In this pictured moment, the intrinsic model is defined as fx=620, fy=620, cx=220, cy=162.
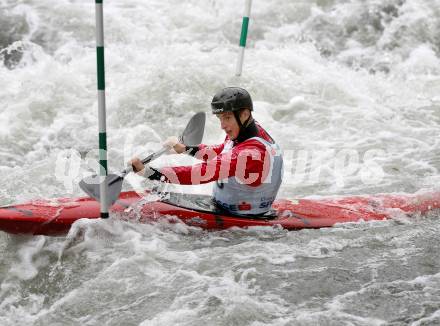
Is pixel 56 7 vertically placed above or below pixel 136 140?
above

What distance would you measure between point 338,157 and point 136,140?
6.88 ft

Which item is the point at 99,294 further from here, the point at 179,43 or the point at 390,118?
the point at 179,43

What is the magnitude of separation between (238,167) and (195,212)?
51 centimetres

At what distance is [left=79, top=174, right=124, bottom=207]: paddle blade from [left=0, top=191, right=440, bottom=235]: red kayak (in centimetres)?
19

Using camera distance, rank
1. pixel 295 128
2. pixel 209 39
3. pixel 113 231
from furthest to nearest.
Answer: pixel 209 39 < pixel 295 128 < pixel 113 231

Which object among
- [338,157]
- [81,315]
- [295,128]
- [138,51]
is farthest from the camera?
[138,51]

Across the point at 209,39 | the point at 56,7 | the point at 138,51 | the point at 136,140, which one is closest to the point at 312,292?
the point at 136,140

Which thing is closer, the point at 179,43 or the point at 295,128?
the point at 295,128

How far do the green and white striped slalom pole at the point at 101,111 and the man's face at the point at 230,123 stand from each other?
74 centimetres

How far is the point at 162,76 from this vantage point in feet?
24.4

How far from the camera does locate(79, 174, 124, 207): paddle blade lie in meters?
3.88

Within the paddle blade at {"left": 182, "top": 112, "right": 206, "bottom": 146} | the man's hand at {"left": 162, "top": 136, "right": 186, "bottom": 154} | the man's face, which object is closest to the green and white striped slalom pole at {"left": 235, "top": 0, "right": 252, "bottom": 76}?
the paddle blade at {"left": 182, "top": 112, "right": 206, "bottom": 146}

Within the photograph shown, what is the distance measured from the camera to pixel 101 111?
3.72 meters

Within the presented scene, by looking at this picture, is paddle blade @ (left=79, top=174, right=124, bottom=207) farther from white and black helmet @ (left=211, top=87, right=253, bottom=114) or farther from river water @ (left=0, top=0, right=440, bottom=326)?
white and black helmet @ (left=211, top=87, right=253, bottom=114)
